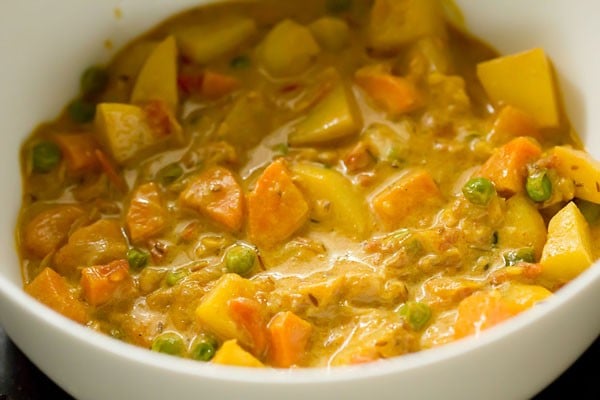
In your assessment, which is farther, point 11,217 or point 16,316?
point 11,217

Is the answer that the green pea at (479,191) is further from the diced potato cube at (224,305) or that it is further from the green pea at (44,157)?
the green pea at (44,157)

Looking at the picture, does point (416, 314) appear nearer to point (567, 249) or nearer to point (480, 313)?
point (480, 313)

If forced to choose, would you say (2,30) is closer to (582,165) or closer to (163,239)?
(163,239)

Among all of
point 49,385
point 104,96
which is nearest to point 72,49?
point 104,96

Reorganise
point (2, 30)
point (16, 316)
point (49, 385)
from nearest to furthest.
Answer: point (16, 316) → point (49, 385) → point (2, 30)

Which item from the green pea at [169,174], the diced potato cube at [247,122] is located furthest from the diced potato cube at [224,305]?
the diced potato cube at [247,122]

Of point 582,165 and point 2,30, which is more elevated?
point 2,30
